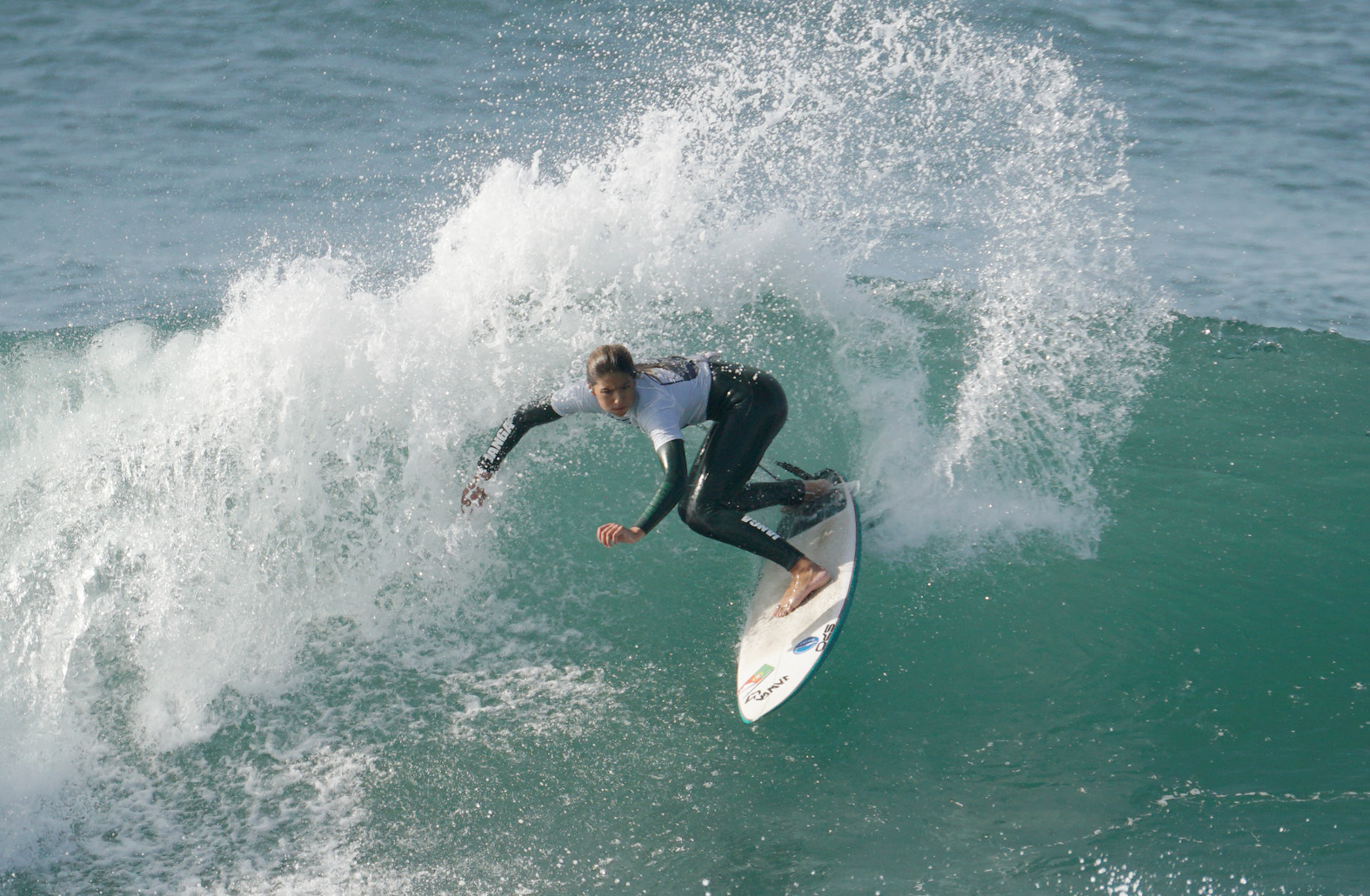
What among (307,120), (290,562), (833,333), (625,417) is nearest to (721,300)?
(833,333)

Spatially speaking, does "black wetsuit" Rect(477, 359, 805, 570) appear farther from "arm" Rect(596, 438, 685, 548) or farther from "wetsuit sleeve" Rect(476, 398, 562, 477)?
"arm" Rect(596, 438, 685, 548)

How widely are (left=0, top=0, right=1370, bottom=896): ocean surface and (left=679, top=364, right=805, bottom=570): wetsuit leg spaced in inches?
26.0

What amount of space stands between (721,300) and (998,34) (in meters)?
10.8

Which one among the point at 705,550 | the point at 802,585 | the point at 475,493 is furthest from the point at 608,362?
the point at 705,550

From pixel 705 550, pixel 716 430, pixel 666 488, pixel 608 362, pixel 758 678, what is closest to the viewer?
pixel 608 362

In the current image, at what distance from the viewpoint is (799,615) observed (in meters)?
4.83

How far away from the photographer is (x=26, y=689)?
16.6ft

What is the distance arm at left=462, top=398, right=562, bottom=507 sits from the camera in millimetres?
4910

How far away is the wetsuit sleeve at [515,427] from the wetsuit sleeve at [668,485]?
0.77 meters

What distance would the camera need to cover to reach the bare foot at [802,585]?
4883 millimetres

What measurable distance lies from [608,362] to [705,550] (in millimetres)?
1950

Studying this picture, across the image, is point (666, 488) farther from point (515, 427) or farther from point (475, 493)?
point (475, 493)

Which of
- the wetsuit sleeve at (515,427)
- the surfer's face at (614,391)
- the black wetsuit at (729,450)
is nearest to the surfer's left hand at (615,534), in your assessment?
the black wetsuit at (729,450)

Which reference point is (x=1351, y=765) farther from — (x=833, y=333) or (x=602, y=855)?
(x=833, y=333)
